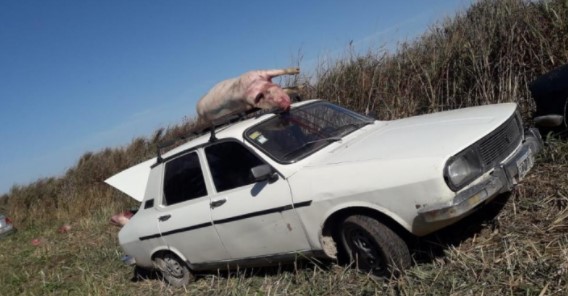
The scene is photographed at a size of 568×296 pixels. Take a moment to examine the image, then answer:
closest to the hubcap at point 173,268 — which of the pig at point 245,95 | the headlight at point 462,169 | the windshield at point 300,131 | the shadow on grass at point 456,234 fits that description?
the pig at point 245,95

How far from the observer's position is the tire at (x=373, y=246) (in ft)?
13.0

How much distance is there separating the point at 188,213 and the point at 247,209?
3.04ft

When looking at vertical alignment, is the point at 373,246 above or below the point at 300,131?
below

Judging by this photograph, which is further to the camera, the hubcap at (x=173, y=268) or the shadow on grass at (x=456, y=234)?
the hubcap at (x=173, y=268)

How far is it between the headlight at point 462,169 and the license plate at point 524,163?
477 millimetres

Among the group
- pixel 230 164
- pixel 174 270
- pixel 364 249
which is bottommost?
pixel 174 270

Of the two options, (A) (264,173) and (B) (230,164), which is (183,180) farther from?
(A) (264,173)

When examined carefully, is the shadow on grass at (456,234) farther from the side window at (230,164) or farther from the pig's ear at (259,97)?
the pig's ear at (259,97)

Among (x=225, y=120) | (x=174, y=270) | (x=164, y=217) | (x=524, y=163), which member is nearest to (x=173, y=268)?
(x=174, y=270)

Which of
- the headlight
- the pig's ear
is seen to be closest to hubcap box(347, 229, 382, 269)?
the headlight

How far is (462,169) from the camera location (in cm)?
382

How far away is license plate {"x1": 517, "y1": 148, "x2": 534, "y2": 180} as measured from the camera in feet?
13.7

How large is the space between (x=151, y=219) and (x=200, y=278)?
913mm

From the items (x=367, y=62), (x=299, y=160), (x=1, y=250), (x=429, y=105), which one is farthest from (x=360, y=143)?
(x=1, y=250)
